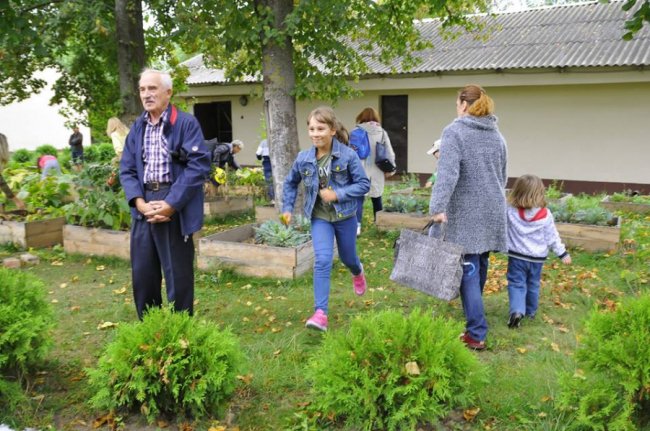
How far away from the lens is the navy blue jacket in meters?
3.80

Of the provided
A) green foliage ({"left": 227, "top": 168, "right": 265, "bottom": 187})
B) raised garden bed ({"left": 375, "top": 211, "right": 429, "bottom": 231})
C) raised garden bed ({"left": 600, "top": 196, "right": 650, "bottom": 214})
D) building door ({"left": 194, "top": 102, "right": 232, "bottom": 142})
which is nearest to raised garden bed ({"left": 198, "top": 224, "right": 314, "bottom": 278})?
raised garden bed ({"left": 375, "top": 211, "right": 429, "bottom": 231})

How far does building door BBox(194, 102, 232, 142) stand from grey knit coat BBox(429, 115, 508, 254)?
18234 mm

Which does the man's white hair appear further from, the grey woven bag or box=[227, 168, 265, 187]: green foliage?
box=[227, 168, 265, 187]: green foliage

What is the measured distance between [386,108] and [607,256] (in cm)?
1120

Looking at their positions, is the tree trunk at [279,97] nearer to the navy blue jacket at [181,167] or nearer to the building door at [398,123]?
the navy blue jacket at [181,167]

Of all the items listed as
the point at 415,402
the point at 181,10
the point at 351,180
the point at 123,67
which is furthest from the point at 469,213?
the point at 123,67

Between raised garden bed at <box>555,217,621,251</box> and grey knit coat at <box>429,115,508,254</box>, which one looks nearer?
grey knit coat at <box>429,115,508,254</box>

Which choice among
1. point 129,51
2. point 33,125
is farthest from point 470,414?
point 33,125

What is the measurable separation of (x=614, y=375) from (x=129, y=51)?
33.1 ft

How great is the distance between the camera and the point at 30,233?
25.9ft

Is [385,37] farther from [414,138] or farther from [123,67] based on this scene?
[414,138]

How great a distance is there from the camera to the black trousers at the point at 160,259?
12.9 feet

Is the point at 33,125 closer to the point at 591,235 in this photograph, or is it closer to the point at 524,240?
the point at 591,235

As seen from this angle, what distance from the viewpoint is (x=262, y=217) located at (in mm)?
9211
